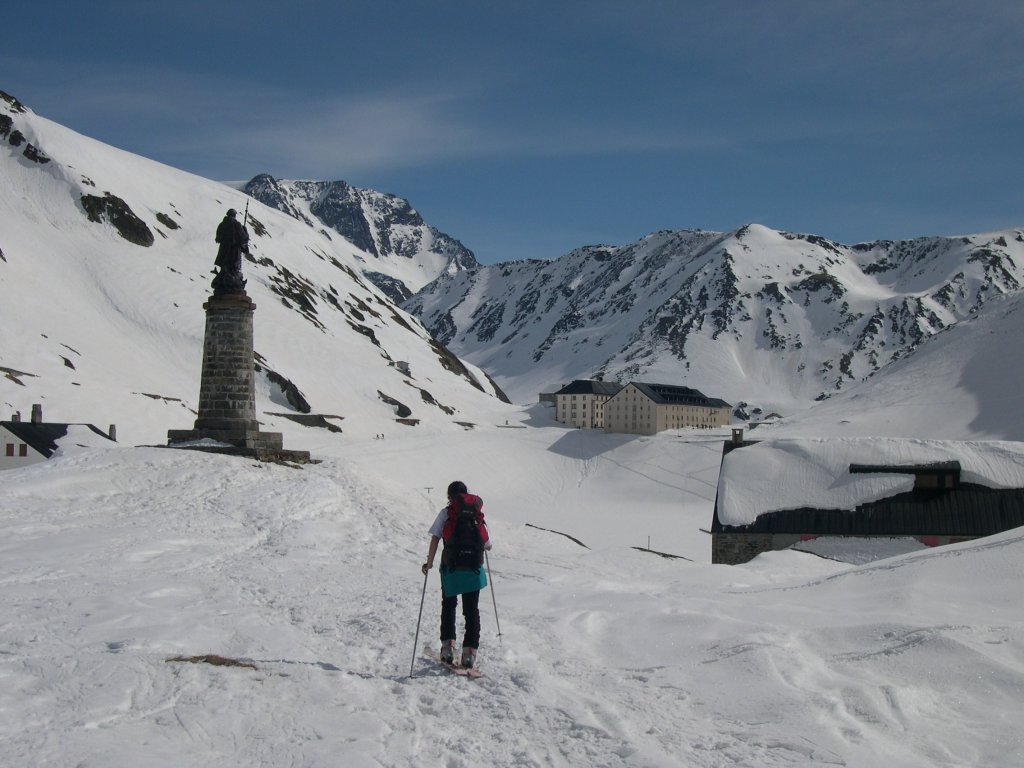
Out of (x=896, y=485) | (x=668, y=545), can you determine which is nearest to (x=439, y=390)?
(x=668, y=545)

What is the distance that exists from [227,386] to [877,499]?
79.7 ft

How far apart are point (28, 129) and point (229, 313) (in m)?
91.3

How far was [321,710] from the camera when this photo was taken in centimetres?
824

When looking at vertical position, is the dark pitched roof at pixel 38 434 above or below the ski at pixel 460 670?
above

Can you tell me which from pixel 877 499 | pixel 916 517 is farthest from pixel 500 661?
pixel 877 499

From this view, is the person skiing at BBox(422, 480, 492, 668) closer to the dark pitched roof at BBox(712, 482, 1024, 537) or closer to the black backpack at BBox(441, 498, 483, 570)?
the black backpack at BBox(441, 498, 483, 570)

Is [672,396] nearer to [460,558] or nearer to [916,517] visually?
[916,517]

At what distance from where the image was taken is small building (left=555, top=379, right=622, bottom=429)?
13275cm

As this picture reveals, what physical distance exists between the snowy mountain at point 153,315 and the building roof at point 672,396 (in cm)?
1816

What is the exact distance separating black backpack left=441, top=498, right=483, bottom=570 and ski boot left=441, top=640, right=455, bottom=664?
2.61 feet

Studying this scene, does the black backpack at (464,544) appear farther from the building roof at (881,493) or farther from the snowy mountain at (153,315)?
the snowy mountain at (153,315)

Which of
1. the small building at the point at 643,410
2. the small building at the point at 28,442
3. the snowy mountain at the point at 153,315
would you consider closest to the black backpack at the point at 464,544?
the small building at the point at 28,442

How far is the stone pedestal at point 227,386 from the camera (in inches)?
1163

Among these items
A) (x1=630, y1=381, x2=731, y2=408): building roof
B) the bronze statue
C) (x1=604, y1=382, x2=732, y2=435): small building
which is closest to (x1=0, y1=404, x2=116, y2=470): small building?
the bronze statue
